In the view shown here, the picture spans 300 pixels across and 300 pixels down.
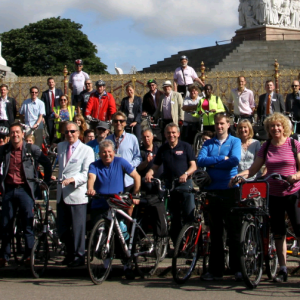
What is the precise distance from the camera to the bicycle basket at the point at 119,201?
23.5 feet

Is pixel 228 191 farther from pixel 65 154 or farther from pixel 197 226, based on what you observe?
pixel 65 154

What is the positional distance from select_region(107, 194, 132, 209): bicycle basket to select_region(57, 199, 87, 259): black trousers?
2.80ft

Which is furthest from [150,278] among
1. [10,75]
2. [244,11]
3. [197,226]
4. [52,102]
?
[244,11]

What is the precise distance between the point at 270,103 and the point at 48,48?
40.7 meters

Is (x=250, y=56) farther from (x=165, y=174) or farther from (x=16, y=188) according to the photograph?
(x=16, y=188)

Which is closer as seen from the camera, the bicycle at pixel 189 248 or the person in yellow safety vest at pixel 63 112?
the bicycle at pixel 189 248

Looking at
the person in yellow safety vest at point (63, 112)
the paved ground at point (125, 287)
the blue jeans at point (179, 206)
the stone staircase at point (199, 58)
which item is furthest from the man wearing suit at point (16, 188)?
the stone staircase at point (199, 58)

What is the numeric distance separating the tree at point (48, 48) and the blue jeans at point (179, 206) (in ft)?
138

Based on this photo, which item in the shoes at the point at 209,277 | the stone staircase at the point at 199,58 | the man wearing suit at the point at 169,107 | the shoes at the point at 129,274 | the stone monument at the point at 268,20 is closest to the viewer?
the shoes at the point at 209,277

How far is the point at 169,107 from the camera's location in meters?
12.5

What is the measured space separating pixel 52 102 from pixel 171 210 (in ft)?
20.5

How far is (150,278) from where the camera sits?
752cm

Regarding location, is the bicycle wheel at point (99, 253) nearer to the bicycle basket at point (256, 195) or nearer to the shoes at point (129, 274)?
the shoes at point (129, 274)

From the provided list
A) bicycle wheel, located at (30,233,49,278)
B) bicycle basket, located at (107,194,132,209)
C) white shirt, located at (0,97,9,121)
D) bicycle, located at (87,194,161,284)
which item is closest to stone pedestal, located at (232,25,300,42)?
white shirt, located at (0,97,9,121)
